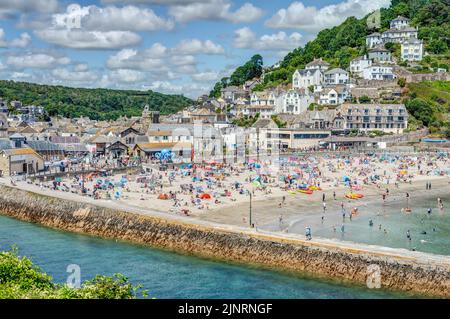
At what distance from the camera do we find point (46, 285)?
14125 mm

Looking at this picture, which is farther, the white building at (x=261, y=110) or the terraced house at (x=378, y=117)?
the white building at (x=261, y=110)

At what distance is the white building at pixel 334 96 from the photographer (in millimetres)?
83625

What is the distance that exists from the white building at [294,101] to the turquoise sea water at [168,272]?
5710 cm

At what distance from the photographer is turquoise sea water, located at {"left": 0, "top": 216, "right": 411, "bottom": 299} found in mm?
21141

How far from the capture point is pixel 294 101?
83250 mm

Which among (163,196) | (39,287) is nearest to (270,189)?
(163,196)

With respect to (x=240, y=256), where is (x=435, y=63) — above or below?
above

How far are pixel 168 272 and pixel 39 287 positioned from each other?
10.4 metres

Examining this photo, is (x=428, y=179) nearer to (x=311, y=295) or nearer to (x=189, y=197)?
(x=189, y=197)

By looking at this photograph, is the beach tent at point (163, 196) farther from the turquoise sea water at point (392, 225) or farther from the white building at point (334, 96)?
the white building at point (334, 96)


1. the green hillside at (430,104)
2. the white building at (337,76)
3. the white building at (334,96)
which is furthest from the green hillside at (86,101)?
the green hillside at (430,104)

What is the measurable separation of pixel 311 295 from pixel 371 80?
236 ft

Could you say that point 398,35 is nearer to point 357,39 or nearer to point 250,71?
point 357,39

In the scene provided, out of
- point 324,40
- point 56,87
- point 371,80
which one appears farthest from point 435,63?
point 56,87
